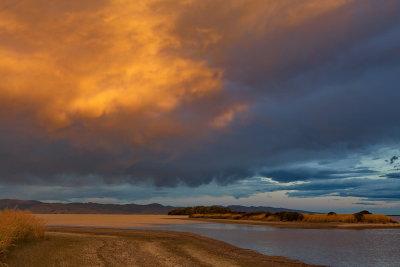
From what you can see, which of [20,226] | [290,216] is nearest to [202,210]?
[290,216]

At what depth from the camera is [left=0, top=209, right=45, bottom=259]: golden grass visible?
80.7 ft

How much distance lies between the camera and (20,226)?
28.2 m

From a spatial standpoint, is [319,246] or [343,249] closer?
[343,249]

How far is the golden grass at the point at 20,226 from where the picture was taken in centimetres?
2460

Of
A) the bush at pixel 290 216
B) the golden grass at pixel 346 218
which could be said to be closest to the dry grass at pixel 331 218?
the golden grass at pixel 346 218

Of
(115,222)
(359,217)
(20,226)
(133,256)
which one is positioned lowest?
(133,256)

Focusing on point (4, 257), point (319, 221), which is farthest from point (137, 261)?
point (319, 221)

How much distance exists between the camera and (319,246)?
98.1 ft

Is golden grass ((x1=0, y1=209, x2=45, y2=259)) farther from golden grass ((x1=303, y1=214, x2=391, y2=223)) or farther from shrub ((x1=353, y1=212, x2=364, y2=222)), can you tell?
shrub ((x1=353, y1=212, x2=364, y2=222))

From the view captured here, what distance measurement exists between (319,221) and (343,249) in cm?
3971

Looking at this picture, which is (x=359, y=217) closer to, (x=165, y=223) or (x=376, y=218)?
(x=376, y=218)

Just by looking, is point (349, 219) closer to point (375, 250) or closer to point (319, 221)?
point (319, 221)

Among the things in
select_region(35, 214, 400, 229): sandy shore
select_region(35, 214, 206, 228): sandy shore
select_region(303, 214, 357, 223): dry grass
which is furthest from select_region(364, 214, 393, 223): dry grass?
select_region(35, 214, 206, 228): sandy shore

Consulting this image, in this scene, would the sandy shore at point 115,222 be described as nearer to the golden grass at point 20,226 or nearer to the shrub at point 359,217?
Answer: the golden grass at point 20,226
